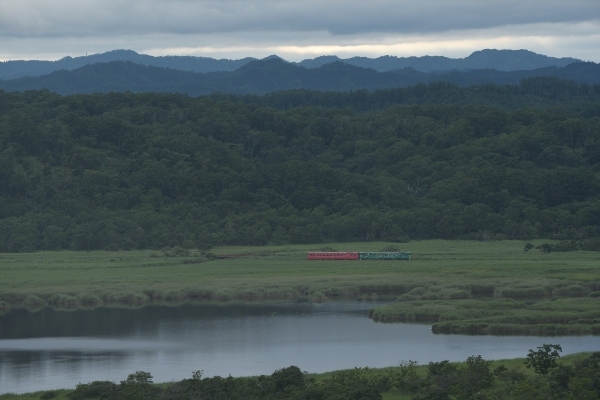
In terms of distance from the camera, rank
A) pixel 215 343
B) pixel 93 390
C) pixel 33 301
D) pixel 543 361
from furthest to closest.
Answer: pixel 33 301 → pixel 215 343 → pixel 543 361 → pixel 93 390

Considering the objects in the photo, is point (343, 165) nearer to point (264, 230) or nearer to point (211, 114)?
point (211, 114)

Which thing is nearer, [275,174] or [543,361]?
[543,361]

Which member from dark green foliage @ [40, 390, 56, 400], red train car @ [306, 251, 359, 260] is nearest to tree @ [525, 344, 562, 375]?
dark green foliage @ [40, 390, 56, 400]

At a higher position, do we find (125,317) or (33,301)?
(33,301)

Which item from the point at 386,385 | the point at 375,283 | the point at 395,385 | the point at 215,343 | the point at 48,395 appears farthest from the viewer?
the point at 375,283

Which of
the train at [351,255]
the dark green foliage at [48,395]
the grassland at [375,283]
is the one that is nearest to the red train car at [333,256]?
the train at [351,255]

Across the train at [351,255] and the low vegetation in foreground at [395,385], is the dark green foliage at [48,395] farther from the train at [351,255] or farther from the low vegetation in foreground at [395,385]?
the train at [351,255]

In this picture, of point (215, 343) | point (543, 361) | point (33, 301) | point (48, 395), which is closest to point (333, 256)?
point (33, 301)

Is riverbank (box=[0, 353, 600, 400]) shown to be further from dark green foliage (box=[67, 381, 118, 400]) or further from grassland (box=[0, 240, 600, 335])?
grassland (box=[0, 240, 600, 335])

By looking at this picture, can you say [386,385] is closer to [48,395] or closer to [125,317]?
[48,395]
